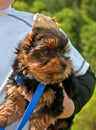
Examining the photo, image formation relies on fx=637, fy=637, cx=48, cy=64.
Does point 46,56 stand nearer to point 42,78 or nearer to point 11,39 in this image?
point 42,78

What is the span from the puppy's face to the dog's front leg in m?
0.18

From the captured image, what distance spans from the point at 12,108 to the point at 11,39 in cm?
37

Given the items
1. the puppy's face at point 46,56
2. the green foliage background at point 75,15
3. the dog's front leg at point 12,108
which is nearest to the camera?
the puppy's face at point 46,56

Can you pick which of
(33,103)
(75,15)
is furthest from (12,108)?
(75,15)

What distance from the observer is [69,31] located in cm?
2900

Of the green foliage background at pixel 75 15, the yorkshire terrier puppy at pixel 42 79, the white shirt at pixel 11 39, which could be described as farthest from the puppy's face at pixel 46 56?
the green foliage background at pixel 75 15

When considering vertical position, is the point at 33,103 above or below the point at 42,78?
below

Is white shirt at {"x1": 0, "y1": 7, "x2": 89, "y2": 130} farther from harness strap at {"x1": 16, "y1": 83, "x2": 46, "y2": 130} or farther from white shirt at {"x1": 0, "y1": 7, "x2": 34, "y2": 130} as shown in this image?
harness strap at {"x1": 16, "y1": 83, "x2": 46, "y2": 130}

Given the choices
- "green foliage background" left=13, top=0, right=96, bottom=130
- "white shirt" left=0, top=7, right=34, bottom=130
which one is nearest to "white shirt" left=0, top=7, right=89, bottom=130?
"white shirt" left=0, top=7, right=34, bottom=130

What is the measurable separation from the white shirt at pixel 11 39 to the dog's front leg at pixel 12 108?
2.8 inches

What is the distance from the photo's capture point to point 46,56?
308 centimetres

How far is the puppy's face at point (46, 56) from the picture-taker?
3045 mm

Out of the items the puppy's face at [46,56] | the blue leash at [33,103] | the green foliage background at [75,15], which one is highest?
the puppy's face at [46,56]

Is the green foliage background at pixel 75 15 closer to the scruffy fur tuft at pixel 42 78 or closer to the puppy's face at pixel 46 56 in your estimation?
the scruffy fur tuft at pixel 42 78
